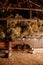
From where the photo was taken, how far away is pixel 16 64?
540cm

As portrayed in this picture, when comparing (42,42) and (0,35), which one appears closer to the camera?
(0,35)

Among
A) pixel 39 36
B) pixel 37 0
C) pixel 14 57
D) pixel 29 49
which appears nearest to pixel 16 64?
pixel 14 57

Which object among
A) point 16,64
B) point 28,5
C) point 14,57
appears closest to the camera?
point 16,64

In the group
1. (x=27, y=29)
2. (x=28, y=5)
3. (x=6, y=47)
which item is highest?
(x=28, y=5)

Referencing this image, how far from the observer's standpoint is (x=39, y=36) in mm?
7695

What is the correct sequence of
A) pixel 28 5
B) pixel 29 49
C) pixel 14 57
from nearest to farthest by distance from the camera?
1. pixel 14 57
2. pixel 28 5
3. pixel 29 49

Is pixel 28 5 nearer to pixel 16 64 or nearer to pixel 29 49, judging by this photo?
pixel 29 49

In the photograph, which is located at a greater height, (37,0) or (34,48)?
(37,0)

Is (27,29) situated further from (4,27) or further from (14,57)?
(14,57)

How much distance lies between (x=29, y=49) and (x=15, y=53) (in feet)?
2.49

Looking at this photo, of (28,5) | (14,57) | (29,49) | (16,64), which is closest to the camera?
(16,64)

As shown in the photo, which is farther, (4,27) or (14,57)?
(4,27)

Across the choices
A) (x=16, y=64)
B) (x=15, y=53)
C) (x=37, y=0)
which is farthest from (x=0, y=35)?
(x=37, y=0)

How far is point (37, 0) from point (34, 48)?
2.40 m
